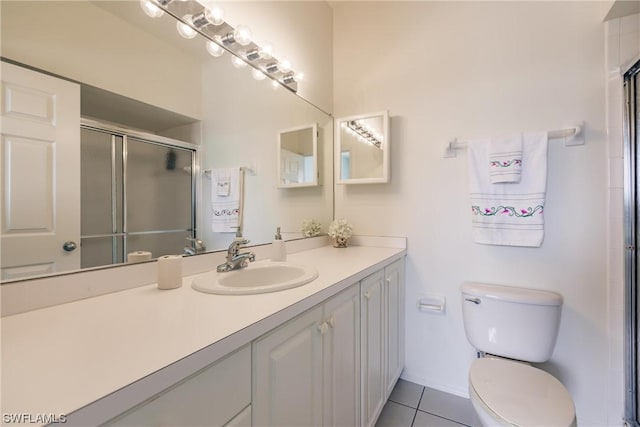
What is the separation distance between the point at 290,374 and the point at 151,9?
1.30 metres

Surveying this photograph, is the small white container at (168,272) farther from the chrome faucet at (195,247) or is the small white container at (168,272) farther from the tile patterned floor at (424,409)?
the tile patterned floor at (424,409)

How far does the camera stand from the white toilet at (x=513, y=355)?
3.16ft

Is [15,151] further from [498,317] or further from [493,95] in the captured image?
[493,95]

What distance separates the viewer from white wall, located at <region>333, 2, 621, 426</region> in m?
1.36

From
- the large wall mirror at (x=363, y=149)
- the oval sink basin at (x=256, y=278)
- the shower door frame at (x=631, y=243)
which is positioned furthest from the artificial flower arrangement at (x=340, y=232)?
the shower door frame at (x=631, y=243)

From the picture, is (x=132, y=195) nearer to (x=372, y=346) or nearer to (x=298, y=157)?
(x=298, y=157)

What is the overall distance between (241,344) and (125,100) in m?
0.88

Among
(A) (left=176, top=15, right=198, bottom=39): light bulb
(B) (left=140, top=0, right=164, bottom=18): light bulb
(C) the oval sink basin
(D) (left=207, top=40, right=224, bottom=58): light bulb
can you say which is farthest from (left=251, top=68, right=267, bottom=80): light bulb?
(C) the oval sink basin

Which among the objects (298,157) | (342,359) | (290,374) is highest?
(298,157)

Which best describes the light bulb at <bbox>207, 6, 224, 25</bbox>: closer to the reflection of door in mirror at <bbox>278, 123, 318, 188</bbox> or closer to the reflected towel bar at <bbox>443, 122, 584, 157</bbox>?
the reflection of door in mirror at <bbox>278, 123, 318, 188</bbox>

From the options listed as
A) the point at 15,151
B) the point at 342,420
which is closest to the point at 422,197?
the point at 342,420

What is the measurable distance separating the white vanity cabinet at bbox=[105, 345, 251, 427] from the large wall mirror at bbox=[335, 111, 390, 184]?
4.72ft

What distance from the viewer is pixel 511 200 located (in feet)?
4.73

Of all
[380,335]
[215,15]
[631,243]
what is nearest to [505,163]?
[631,243]
